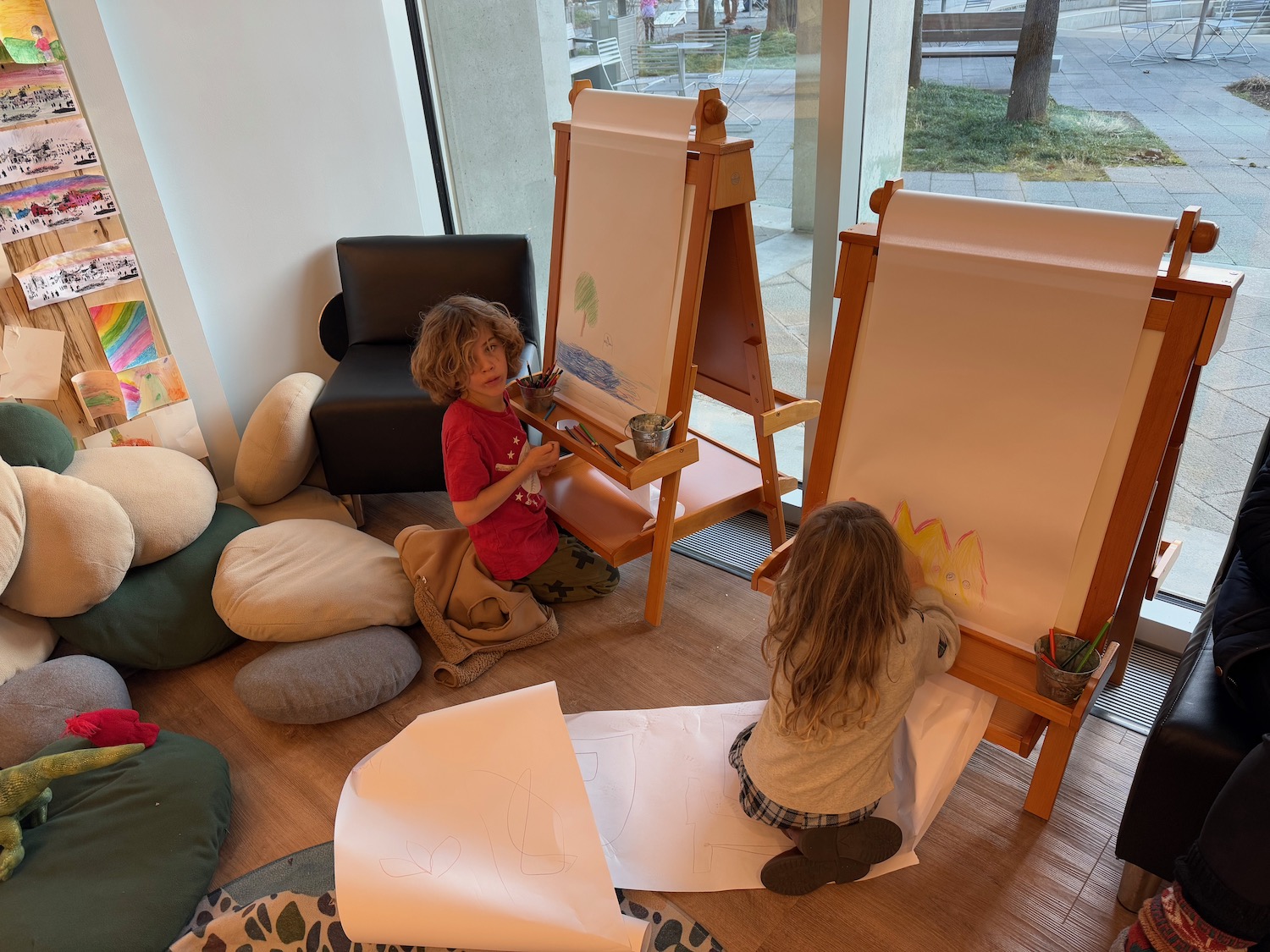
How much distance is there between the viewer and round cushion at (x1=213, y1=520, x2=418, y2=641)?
214 centimetres

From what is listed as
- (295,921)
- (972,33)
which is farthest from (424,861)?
(972,33)

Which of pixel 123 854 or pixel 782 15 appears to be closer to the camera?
pixel 123 854

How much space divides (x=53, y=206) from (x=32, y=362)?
1.33 ft

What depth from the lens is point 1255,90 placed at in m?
1.79

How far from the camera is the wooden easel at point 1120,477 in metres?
1.30

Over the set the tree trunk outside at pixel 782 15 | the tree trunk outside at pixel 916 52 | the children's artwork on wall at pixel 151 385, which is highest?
the tree trunk outside at pixel 782 15

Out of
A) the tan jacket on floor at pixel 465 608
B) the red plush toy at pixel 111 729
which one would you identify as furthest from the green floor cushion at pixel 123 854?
the tan jacket on floor at pixel 465 608

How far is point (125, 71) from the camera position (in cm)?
240

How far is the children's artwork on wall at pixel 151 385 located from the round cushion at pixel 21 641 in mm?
669

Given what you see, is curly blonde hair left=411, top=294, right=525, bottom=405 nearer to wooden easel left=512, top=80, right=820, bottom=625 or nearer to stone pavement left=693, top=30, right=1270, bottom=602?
wooden easel left=512, top=80, right=820, bottom=625

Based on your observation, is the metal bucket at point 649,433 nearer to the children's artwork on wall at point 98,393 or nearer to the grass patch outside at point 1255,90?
the grass patch outside at point 1255,90

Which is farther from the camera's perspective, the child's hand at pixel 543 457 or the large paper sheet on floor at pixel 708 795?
the child's hand at pixel 543 457

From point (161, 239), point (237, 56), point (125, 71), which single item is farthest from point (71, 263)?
point (237, 56)

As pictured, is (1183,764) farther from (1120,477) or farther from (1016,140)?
(1016,140)
